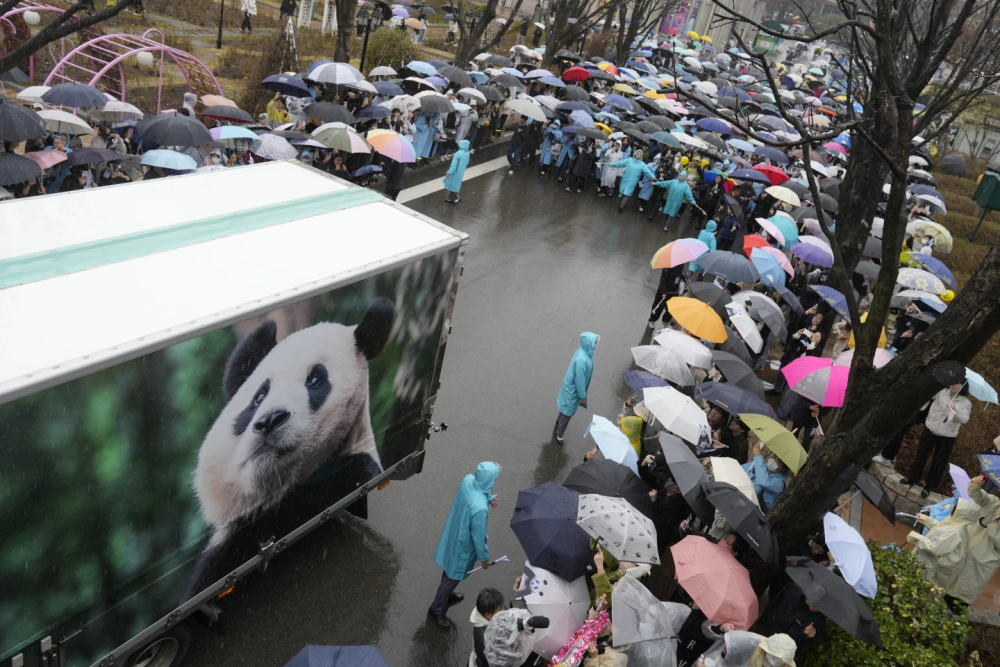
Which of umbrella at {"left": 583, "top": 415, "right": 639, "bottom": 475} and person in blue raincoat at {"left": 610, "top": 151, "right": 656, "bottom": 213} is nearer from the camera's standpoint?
umbrella at {"left": 583, "top": 415, "right": 639, "bottom": 475}

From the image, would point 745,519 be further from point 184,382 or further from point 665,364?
point 184,382

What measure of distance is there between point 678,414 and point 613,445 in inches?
33.7

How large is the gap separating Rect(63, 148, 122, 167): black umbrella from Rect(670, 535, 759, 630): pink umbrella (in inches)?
364

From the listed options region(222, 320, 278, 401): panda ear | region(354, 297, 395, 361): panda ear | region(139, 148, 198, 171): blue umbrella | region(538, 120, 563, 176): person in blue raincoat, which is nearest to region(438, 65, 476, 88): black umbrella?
region(538, 120, 563, 176): person in blue raincoat

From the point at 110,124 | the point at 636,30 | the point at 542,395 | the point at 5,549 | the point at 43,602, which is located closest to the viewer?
the point at 5,549

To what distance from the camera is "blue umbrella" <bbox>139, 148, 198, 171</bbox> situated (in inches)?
417

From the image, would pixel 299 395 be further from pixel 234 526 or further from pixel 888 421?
pixel 888 421

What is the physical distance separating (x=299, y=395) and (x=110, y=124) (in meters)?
10.2

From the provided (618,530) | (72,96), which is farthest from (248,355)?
(72,96)

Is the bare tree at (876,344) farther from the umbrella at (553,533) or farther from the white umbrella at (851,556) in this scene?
the umbrella at (553,533)

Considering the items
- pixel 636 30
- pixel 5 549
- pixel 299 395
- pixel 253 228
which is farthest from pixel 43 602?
pixel 636 30

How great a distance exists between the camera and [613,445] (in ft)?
24.8

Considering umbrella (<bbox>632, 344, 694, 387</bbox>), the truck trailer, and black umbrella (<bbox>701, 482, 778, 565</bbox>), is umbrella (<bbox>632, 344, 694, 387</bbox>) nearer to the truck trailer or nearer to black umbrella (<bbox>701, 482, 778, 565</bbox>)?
black umbrella (<bbox>701, 482, 778, 565</bbox>)

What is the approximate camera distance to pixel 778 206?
59.9 ft
